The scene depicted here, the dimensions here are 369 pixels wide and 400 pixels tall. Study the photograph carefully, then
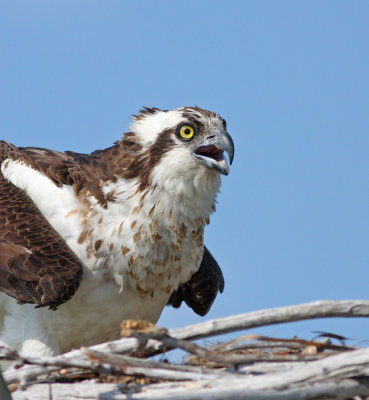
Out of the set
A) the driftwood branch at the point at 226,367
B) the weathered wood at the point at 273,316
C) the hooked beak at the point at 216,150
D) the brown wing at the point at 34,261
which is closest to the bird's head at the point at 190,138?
the hooked beak at the point at 216,150

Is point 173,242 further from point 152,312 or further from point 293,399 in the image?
point 293,399

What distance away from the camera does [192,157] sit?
7.24 metres

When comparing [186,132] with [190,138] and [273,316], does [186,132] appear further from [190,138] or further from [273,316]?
[273,316]

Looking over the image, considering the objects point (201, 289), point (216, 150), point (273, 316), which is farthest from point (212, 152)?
point (273, 316)

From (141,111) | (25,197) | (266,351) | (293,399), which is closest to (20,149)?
(25,197)

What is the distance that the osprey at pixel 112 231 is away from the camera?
23.7 ft

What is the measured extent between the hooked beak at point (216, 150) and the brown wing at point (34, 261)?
4.24 ft

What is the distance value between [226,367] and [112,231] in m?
1.96

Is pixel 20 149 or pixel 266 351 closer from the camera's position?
pixel 266 351

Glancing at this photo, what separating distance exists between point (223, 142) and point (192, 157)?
0.96 ft

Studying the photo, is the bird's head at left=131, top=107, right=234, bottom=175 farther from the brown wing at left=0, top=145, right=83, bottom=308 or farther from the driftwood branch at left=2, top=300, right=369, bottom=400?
the driftwood branch at left=2, top=300, right=369, bottom=400

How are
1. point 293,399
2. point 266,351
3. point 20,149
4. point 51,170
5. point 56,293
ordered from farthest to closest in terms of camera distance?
point 20,149 < point 51,170 < point 56,293 < point 266,351 < point 293,399

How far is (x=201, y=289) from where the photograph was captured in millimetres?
8516

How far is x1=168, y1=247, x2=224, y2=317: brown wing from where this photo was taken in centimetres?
850
